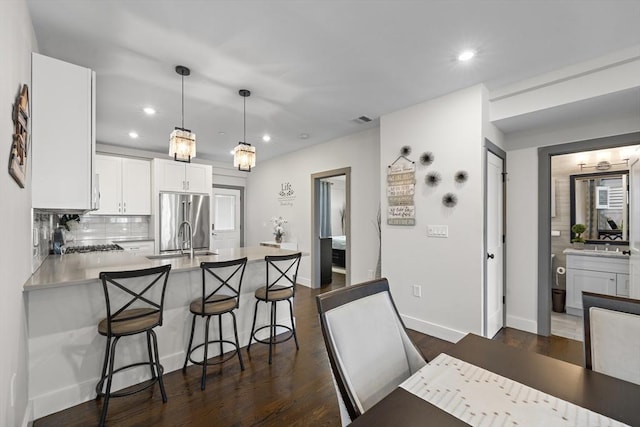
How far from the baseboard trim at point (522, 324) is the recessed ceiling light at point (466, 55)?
2.98m

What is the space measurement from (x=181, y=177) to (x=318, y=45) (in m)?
4.26

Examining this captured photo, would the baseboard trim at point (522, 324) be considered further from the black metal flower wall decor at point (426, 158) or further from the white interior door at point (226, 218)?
the white interior door at point (226, 218)

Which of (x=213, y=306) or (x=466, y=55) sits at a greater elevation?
(x=466, y=55)

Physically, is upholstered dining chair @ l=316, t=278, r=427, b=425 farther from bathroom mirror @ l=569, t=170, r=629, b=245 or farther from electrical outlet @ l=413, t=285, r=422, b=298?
bathroom mirror @ l=569, t=170, r=629, b=245

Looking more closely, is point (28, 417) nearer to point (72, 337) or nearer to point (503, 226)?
point (72, 337)

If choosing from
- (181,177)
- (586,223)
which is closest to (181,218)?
(181,177)

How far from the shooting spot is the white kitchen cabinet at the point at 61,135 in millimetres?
1926

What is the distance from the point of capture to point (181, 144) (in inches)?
98.9

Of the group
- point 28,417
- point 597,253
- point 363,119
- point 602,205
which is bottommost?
point 28,417

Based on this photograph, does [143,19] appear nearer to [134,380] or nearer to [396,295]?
[134,380]

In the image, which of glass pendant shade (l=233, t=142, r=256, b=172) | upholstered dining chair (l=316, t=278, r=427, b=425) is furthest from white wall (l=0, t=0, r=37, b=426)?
glass pendant shade (l=233, t=142, r=256, b=172)

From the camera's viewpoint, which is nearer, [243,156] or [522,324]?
[243,156]

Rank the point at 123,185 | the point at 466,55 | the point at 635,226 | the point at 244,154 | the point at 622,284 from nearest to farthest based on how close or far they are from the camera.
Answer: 1. the point at 466,55
2. the point at 635,226
3. the point at 244,154
4. the point at 622,284
5. the point at 123,185

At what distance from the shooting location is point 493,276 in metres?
3.15
